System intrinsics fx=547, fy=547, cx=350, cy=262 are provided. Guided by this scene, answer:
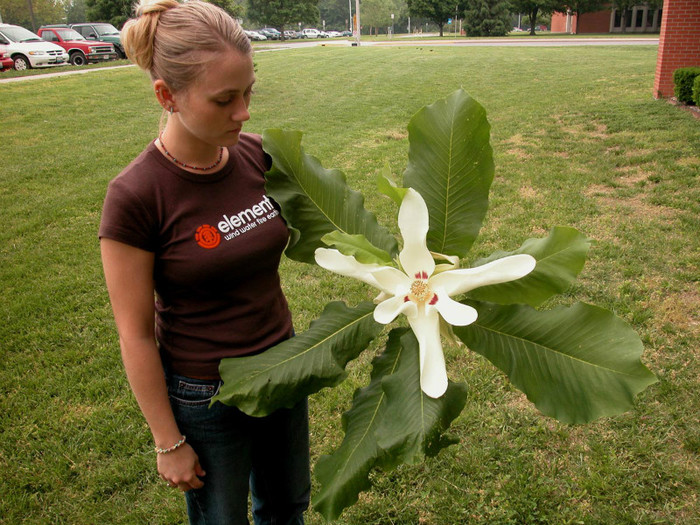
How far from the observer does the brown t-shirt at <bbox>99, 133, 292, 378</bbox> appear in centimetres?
144

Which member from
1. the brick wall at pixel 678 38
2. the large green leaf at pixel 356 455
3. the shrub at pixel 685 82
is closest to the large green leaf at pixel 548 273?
the large green leaf at pixel 356 455

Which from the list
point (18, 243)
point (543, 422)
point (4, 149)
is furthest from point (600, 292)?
point (4, 149)

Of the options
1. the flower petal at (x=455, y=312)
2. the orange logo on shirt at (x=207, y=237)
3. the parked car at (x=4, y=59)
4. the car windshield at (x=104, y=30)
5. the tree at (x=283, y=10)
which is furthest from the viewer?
the tree at (x=283, y=10)

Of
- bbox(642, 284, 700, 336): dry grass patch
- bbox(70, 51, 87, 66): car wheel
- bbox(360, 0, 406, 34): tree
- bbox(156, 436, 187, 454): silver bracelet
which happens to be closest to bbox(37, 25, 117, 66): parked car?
bbox(70, 51, 87, 66): car wheel

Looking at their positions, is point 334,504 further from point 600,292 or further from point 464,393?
point 600,292

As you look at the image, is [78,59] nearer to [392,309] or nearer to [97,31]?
[97,31]

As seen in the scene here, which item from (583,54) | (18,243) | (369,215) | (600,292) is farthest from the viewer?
(583,54)

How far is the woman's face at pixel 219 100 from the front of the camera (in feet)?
4.55

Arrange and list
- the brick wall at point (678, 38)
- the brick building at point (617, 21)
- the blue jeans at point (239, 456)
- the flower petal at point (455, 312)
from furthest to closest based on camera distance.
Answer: the brick building at point (617, 21)
the brick wall at point (678, 38)
the blue jeans at point (239, 456)
the flower petal at point (455, 312)

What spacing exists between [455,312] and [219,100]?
2.76 feet

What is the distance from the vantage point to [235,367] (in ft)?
3.75

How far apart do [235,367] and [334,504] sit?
1.11 ft

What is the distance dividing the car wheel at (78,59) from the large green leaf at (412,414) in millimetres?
23602

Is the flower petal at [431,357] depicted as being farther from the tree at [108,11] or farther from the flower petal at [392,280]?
the tree at [108,11]
